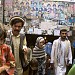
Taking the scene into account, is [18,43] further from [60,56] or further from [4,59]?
[60,56]

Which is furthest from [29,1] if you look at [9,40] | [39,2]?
[9,40]

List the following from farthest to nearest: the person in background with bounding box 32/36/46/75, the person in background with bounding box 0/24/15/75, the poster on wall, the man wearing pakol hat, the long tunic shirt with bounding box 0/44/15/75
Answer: the poster on wall, the person in background with bounding box 32/36/46/75, the man wearing pakol hat, the long tunic shirt with bounding box 0/44/15/75, the person in background with bounding box 0/24/15/75

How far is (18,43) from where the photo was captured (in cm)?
529

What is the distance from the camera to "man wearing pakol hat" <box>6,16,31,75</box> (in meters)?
5.15

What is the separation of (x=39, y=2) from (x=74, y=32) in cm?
153

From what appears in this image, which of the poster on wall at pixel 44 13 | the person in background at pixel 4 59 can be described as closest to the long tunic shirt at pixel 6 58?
the person in background at pixel 4 59

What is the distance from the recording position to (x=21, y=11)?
10266 mm

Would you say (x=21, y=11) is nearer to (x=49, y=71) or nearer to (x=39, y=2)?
(x=39, y=2)

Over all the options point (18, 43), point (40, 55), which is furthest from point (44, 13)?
point (18, 43)

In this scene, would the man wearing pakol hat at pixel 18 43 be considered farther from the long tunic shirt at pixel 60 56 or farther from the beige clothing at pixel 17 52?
the long tunic shirt at pixel 60 56

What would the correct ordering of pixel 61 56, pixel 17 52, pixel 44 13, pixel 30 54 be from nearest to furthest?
pixel 17 52 → pixel 30 54 → pixel 61 56 → pixel 44 13

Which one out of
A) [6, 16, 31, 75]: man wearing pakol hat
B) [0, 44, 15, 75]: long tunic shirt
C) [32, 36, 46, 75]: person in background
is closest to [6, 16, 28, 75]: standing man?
[6, 16, 31, 75]: man wearing pakol hat

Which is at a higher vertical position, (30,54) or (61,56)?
(30,54)

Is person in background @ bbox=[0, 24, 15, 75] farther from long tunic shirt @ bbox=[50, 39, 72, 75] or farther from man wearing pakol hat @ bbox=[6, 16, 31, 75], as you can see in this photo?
long tunic shirt @ bbox=[50, 39, 72, 75]
